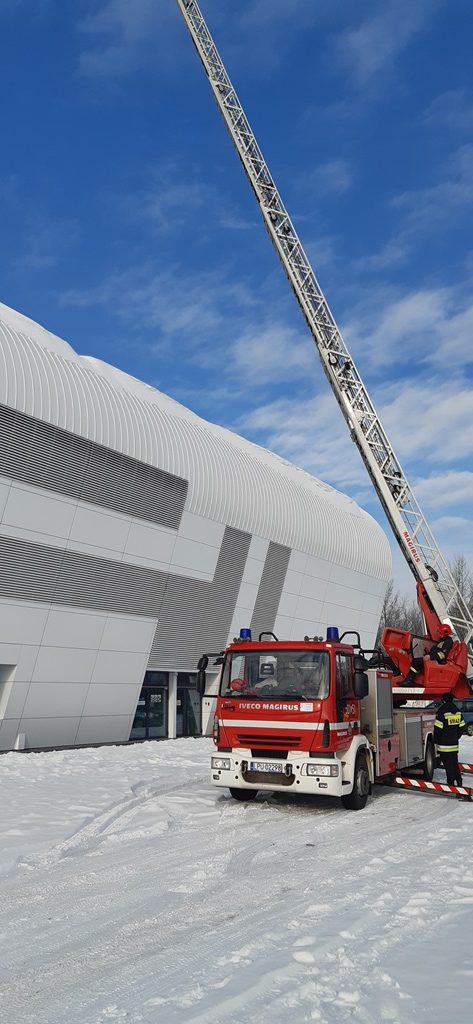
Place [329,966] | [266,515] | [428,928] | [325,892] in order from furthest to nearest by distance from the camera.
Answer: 1. [266,515]
2. [325,892]
3. [428,928]
4. [329,966]

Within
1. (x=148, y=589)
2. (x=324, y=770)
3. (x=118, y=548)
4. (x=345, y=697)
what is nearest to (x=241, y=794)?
(x=324, y=770)

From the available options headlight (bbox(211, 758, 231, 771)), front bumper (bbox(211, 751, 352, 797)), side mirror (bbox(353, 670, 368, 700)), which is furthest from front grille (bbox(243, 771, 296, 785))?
side mirror (bbox(353, 670, 368, 700))

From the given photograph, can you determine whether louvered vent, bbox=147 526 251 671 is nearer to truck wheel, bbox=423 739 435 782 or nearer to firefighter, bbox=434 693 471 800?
truck wheel, bbox=423 739 435 782

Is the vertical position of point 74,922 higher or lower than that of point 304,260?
lower

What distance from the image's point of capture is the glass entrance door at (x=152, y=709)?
88.0 feet

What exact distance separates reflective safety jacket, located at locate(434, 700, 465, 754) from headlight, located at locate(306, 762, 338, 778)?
2912 mm

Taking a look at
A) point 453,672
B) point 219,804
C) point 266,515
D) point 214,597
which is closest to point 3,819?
point 219,804

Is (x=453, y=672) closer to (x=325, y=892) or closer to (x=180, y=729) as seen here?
(x=325, y=892)

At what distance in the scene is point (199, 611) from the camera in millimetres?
28391

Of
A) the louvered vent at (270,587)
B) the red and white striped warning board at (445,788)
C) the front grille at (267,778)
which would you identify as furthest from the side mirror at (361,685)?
the louvered vent at (270,587)

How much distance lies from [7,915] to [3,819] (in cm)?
460

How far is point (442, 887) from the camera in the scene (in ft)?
24.0

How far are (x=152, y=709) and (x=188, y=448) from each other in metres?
9.03

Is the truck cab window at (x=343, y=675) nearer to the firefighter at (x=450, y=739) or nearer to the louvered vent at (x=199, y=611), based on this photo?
the firefighter at (x=450, y=739)
